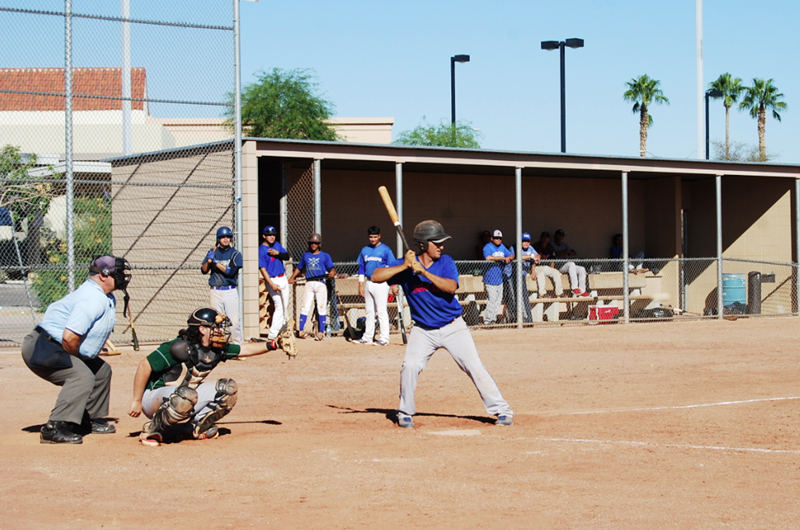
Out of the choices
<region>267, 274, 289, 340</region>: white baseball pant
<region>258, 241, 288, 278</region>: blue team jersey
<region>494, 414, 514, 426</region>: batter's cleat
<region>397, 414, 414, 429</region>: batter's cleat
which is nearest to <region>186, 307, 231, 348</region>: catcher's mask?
<region>397, 414, 414, 429</region>: batter's cleat

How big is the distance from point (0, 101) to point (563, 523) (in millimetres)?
12394

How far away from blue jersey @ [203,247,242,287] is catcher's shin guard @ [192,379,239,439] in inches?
243

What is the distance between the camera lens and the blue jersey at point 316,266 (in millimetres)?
14453

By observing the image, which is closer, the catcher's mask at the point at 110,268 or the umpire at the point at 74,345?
the umpire at the point at 74,345

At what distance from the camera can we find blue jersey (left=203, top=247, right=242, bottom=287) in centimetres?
1300

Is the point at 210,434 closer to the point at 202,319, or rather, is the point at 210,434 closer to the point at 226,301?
the point at 202,319

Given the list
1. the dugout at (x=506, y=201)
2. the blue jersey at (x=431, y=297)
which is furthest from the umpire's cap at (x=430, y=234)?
the dugout at (x=506, y=201)

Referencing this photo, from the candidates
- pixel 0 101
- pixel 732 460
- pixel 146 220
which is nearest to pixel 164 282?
pixel 146 220

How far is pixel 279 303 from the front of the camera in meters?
14.0

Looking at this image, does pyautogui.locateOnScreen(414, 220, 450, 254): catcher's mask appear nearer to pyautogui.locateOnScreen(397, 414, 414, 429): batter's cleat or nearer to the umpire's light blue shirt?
pyautogui.locateOnScreen(397, 414, 414, 429): batter's cleat

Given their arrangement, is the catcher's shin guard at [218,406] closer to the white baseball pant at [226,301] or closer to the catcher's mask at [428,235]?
the catcher's mask at [428,235]

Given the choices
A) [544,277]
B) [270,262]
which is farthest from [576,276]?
[270,262]

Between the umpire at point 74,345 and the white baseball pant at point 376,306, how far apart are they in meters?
7.29

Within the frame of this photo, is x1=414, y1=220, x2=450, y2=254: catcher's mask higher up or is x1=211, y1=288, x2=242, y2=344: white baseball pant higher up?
x1=414, y1=220, x2=450, y2=254: catcher's mask
